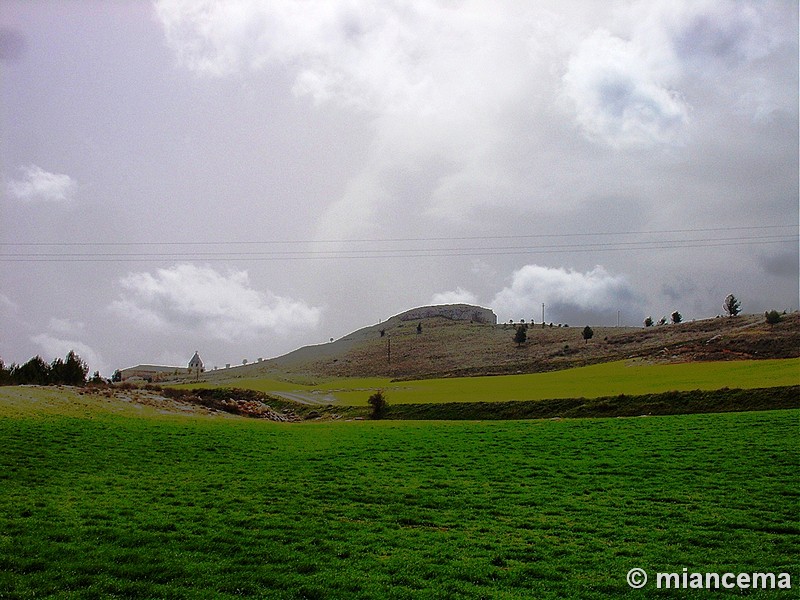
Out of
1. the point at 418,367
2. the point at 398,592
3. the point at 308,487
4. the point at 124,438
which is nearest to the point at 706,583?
the point at 398,592

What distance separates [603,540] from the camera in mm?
16375

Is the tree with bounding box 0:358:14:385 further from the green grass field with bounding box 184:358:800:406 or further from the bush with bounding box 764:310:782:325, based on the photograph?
the bush with bounding box 764:310:782:325

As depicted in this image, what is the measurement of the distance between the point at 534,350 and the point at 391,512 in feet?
439

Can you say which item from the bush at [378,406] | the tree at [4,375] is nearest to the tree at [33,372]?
the tree at [4,375]

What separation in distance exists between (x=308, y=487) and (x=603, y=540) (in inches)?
455

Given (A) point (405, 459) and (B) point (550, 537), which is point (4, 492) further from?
(B) point (550, 537)

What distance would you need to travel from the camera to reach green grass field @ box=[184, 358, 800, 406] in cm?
5576

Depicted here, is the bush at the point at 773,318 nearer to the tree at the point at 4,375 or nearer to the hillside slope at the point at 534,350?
the hillside slope at the point at 534,350

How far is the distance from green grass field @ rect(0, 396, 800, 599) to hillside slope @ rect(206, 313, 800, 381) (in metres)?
57.5

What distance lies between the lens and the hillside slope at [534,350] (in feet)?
279

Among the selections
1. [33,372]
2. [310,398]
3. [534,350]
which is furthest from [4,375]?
[534,350]

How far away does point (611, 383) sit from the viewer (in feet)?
213

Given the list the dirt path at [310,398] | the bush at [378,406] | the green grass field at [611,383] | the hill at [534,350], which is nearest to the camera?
the green grass field at [611,383]

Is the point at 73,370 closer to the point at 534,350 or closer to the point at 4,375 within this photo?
the point at 4,375
